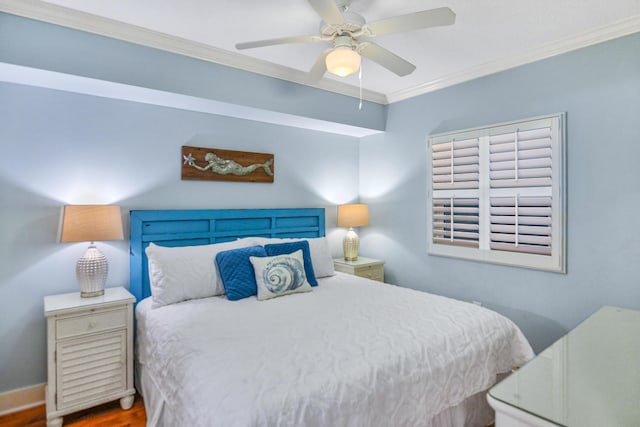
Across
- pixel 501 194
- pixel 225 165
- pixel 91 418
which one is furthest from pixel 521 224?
pixel 91 418

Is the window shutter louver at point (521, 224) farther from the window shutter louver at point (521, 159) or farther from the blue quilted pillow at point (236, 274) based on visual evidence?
the blue quilted pillow at point (236, 274)

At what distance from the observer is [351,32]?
6.58 ft

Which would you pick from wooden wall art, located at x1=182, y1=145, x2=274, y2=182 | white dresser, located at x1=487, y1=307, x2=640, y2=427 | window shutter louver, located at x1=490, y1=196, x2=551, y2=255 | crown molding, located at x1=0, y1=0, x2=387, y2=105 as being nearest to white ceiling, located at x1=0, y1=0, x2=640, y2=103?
crown molding, located at x1=0, y1=0, x2=387, y2=105

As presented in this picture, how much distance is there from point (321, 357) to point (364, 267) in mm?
2225

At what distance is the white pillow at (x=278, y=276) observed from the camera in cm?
254

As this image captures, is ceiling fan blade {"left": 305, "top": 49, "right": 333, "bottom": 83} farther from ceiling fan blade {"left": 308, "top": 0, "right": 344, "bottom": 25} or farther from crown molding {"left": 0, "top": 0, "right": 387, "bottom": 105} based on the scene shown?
ceiling fan blade {"left": 308, "top": 0, "right": 344, "bottom": 25}

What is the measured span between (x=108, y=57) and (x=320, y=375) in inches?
92.9

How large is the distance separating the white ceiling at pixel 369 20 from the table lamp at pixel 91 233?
45.9 inches

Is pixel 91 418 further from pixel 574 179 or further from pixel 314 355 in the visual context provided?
pixel 574 179

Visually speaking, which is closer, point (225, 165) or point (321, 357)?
point (321, 357)

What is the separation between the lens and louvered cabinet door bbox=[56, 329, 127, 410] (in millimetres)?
2184

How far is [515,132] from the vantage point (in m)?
2.86

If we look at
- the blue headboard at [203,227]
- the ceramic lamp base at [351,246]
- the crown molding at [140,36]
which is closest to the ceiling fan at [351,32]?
the crown molding at [140,36]

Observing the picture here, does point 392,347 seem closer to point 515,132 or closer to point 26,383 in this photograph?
point 515,132
